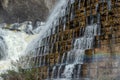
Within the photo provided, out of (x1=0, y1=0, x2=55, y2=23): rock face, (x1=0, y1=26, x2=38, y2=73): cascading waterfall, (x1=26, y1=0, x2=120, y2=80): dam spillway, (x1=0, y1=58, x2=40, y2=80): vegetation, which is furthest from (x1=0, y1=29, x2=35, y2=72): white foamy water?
(x1=0, y1=0, x2=55, y2=23): rock face

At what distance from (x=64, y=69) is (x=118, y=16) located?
4.23 metres

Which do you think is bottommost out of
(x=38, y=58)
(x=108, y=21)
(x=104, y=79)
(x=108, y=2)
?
(x=104, y=79)

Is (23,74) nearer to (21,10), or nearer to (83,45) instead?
(83,45)

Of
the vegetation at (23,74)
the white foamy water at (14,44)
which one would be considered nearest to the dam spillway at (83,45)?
the vegetation at (23,74)

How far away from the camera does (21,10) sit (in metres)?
44.5

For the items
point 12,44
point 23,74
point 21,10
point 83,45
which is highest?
point 21,10

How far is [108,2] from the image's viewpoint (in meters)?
20.0

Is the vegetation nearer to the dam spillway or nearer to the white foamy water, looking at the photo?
the dam spillway

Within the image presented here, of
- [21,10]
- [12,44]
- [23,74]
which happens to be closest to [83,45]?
[23,74]

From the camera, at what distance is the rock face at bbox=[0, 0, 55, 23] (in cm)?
4347

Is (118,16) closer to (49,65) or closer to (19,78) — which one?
(49,65)

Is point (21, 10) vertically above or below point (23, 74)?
above

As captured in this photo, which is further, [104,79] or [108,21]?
[108,21]

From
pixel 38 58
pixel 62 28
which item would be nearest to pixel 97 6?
pixel 62 28
